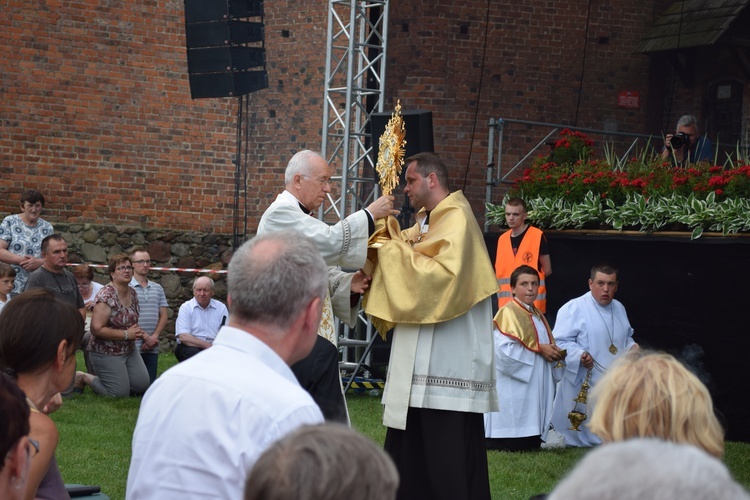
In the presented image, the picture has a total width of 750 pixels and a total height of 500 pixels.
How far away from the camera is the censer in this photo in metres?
8.98

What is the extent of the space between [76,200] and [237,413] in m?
12.4

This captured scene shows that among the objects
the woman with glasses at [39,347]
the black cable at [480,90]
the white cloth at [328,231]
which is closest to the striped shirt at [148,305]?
the black cable at [480,90]

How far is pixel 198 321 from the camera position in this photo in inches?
432

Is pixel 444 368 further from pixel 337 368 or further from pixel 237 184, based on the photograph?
pixel 237 184

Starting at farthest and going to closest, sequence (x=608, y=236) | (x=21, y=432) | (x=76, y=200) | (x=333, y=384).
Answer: (x=76, y=200), (x=608, y=236), (x=333, y=384), (x=21, y=432)

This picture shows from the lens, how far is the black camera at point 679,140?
10.6 metres

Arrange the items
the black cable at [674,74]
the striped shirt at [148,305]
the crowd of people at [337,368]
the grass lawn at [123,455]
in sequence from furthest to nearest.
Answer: the black cable at [674,74], the striped shirt at [148,305], the grass lawn at [123,455], the crowd of people at [337,368]

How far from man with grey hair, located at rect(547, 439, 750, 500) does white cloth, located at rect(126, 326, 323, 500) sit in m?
1.08

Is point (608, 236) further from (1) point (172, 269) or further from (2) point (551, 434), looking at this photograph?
(1) point (172, 269)

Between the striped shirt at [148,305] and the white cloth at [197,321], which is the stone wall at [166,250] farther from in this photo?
the white cloth at [197,321]

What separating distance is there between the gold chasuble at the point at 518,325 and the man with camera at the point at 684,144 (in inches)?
104

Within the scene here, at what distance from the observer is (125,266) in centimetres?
1031

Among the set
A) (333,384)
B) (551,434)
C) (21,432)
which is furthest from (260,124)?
(21,432)

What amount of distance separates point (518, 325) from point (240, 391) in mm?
6610
